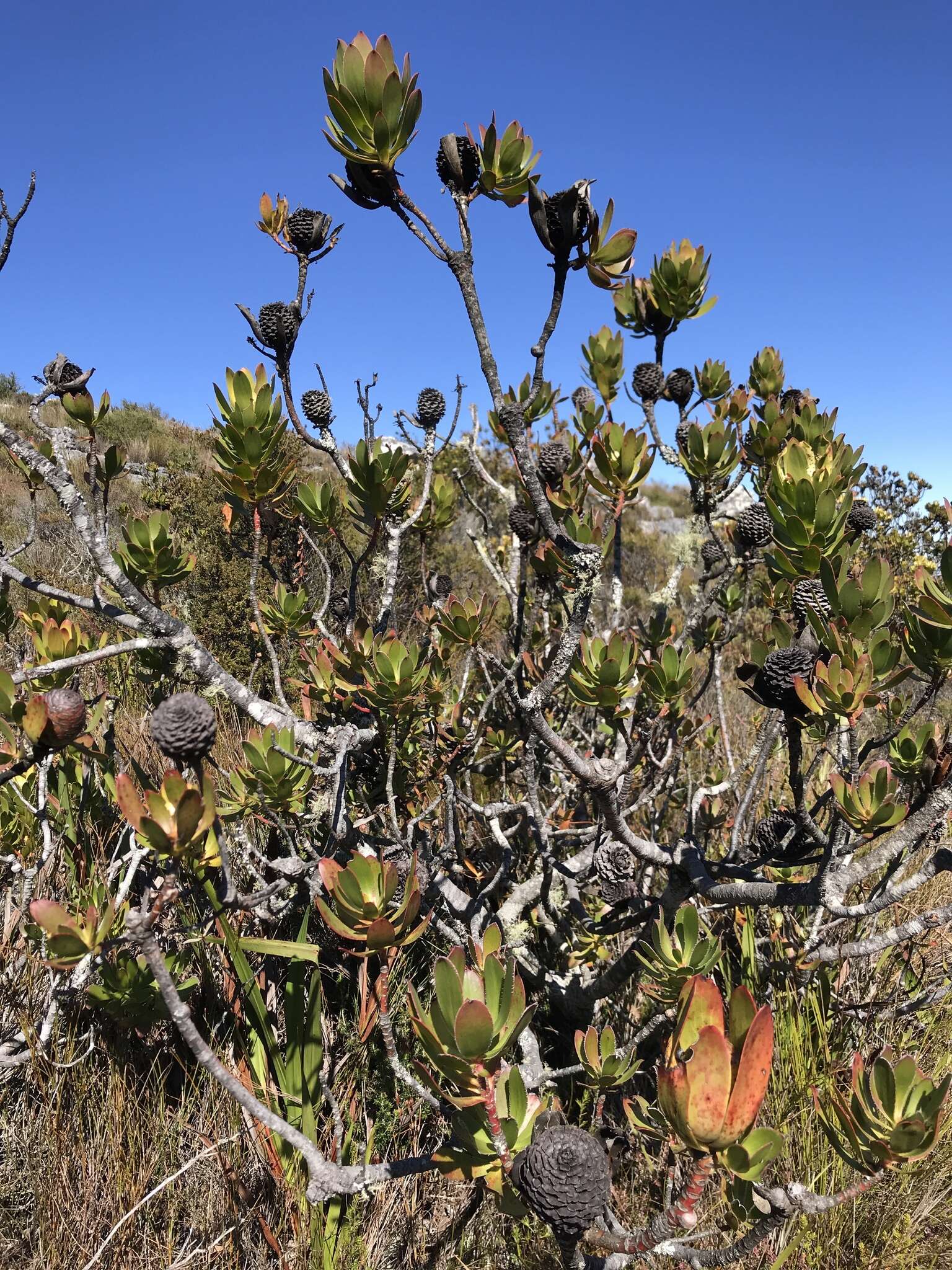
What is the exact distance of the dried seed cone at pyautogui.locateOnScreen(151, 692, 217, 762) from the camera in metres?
0.90

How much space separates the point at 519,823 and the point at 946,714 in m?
5.69

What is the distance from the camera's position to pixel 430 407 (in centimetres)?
225

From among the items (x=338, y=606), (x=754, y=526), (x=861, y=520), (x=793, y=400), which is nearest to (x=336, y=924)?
(x=754, y=526)

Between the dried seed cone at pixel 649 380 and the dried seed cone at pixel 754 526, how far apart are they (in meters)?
0.52

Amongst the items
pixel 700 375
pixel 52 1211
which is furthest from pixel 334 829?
pixel 700 375

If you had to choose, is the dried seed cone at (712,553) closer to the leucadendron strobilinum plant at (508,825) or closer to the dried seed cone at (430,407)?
the leucadendron strobilinum plant at (508,825)

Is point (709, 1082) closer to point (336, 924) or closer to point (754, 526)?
point (336, 924)

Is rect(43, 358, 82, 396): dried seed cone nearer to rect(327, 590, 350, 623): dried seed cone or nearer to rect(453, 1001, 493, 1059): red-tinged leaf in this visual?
rect(327, 590, 350, 623): dried seed cone

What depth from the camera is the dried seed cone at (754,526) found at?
2.08m

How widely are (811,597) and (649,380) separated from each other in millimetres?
1106

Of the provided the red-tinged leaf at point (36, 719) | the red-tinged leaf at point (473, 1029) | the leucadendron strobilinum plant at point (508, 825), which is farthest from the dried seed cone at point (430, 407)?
the red-tinged leaf at point (473, 1029)

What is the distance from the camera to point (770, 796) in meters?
3.18

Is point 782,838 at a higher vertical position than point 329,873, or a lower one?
higher

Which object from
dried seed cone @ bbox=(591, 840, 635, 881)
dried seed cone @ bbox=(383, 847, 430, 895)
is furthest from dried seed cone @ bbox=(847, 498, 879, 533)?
dried seed cone @ bbox=(383, 847, 430, 895)
